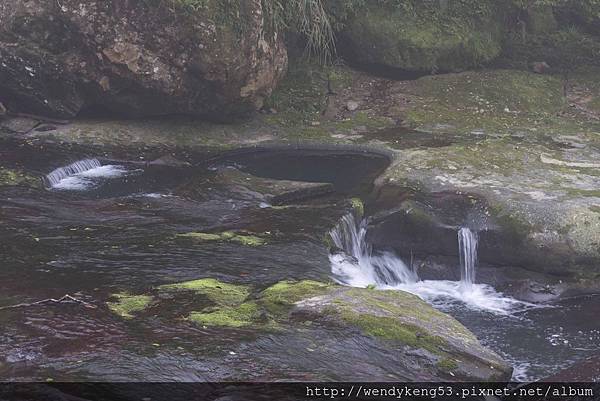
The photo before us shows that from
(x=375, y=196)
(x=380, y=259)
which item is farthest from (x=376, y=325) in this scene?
(x=375, y=196)

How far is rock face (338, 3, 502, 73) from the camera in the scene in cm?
1725

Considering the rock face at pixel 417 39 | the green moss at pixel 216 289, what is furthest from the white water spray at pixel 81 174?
the rock face at pixel 417 39

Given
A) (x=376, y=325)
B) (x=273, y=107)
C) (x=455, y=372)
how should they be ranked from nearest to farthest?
(x=455, y=372), (x=376, y=325), (x=273, y=107)

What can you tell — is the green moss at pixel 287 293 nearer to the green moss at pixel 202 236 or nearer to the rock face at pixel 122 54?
the green moss at pixel 202 236

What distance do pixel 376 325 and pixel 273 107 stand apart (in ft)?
34.0

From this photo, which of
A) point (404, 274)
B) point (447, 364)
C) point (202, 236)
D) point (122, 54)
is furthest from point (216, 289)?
point (122, 54)

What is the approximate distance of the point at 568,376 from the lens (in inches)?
260

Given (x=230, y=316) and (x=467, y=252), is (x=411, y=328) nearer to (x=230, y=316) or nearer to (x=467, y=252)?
(x=230, y=316)

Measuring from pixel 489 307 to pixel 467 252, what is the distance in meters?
1.18

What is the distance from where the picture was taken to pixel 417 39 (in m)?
17.2

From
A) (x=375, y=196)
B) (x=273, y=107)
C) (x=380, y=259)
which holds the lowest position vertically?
(x=380, y=259)

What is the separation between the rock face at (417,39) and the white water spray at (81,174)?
7.52 metres

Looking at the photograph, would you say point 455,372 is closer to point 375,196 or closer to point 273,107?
point 375,196

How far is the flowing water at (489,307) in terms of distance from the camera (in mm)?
8125
